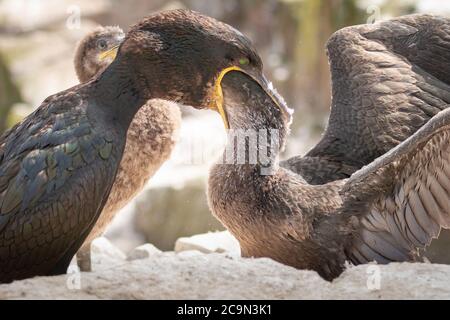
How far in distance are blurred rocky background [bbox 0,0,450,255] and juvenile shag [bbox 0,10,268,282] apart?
16.1 feet

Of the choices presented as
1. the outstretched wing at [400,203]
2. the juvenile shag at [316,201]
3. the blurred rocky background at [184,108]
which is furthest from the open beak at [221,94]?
the blurred rocky background at [184,108]

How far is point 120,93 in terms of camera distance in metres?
3.82

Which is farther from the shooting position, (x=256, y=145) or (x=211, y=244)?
(x=211, y=244)

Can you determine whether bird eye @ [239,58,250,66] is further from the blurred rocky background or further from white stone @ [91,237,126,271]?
the blurred rocky background

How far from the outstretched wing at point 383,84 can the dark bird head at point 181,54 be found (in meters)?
1.38

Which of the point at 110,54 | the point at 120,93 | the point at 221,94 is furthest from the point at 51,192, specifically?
the point at 110,54

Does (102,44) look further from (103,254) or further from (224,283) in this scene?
(224,283)

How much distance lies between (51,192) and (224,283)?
779mm

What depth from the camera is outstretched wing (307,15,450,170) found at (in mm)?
5078

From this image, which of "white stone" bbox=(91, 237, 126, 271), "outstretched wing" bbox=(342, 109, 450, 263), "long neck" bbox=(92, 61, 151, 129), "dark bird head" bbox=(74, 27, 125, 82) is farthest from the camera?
"white stone" bbox=(91, 237, 126, 271)

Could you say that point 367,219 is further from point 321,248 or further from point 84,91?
point 84,91

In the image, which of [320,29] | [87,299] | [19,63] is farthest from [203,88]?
[19,63]

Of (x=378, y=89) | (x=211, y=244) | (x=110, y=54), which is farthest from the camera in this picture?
(x=211, y=244)

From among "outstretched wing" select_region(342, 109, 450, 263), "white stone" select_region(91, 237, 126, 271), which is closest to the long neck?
"outstretched wing" select_region(342, 109, 450, 263)
